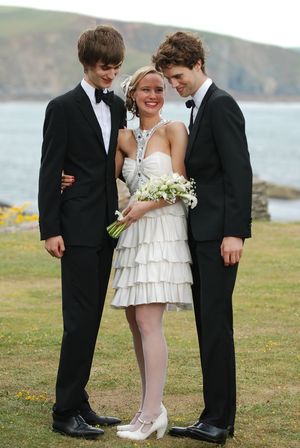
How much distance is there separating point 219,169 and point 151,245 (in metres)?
0.57

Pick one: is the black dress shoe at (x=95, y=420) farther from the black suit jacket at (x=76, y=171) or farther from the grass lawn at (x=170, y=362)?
the black suit jacket at (x=76, y=171)

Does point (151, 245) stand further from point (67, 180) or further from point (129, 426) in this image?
point (129, 426)

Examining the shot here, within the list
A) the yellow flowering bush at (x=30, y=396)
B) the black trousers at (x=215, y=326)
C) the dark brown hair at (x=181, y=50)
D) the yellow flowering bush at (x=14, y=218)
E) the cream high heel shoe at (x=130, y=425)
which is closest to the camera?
the dark brown hair at (x=181, y=50)

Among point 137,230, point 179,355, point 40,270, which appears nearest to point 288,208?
point 40,270

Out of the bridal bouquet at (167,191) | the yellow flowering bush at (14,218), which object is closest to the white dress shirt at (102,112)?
the bridal bouquet at (167,191)

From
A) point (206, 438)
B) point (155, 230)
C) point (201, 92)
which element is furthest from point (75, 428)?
point (201, 92)

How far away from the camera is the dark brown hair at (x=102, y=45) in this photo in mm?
6211

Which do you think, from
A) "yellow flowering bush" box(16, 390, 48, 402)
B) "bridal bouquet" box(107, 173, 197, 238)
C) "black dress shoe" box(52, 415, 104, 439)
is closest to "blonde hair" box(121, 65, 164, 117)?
"bridal bouquet" box(107, 173, 197, 238)

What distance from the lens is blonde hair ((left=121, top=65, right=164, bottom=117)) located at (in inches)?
248

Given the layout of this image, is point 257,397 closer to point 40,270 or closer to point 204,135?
point 204,135

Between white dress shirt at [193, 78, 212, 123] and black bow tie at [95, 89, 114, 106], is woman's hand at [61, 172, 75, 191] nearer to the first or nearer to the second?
black bow tie at [95, 89, 114, 106]

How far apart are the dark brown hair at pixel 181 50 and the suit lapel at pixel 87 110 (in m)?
0.52

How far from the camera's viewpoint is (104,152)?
21.0ft

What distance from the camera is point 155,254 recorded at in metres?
6.30
